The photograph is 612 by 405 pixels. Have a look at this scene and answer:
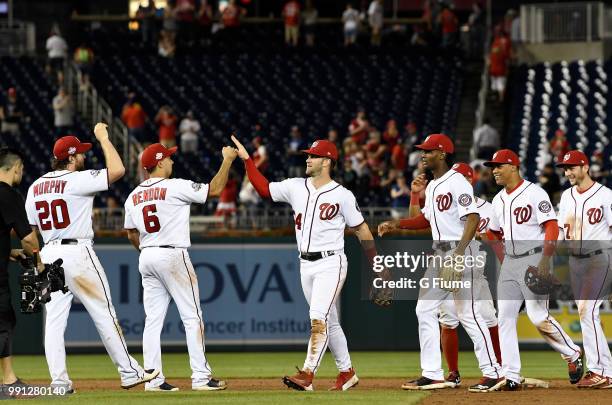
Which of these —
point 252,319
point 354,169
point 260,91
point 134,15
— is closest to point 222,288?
point 252,319

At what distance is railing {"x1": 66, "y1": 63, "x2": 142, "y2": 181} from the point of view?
26.0m

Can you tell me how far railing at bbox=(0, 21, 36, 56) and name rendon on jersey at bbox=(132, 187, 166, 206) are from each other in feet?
63.2

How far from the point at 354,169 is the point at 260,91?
20.1ft

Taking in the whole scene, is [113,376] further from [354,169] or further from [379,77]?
[379,77]

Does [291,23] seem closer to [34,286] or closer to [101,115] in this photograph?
[101,115]

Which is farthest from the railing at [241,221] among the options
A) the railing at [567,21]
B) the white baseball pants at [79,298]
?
the railing at [567,21]

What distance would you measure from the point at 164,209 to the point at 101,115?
15809 millimetres

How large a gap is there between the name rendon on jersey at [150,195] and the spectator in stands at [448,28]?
19572 millimetres

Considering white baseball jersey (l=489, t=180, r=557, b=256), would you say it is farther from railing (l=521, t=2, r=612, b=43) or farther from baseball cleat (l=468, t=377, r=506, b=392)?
railing (l=521, t=2, r=612, b=43)

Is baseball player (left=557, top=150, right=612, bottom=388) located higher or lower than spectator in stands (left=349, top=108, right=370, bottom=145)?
lower

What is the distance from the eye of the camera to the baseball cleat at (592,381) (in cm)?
1218

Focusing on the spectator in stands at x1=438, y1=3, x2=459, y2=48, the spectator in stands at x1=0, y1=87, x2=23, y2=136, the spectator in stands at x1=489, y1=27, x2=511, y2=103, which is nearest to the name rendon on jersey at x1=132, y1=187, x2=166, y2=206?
the spectator in stands at x1=0, y1=87, x2=23, y2=136

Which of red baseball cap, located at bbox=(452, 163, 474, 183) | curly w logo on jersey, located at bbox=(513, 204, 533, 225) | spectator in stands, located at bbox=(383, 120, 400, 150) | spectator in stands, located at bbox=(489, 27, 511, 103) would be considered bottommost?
curly w logo on jersey, located at bbox=(513, 204, 533, 225)

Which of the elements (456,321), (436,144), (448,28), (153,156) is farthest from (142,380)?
(448,28)
